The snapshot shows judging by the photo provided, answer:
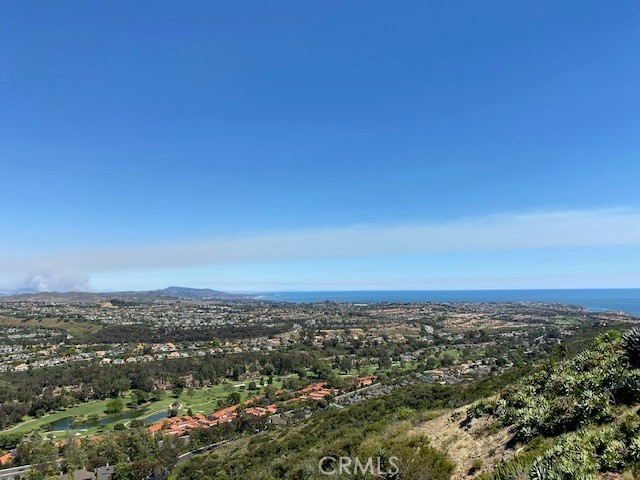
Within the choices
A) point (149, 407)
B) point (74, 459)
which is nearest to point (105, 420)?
point (149, 407)

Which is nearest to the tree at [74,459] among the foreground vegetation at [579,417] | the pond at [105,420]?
the pond at [105,420]

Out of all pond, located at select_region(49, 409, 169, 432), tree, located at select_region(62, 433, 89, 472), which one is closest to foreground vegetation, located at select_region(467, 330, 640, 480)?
tree, located at select_region(62, 433, 89, 472)

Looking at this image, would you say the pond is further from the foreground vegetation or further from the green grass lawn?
the foreground vegetation

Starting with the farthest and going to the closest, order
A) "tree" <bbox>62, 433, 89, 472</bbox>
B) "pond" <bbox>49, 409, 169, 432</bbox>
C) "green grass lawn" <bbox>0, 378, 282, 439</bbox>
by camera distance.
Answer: "pond" <bbox>49, 409, 169, 432</bbox>
"green grass lawn" <bbox>0, 378, 282, 439</bbox>
"tree" <bbox>62, 433, 89, 472</bbox>

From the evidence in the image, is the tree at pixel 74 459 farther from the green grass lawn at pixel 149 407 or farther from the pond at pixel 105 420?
the pond at pixel 105 420

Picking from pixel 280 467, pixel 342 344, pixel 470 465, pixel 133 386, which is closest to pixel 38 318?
pixel 133 386

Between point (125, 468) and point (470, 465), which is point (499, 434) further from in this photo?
point (125, 468)

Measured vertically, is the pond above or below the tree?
below

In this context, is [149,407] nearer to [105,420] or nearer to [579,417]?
[105,420]

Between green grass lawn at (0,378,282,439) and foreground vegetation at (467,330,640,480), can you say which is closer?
foreground vegetation at (467,330,640,480)
